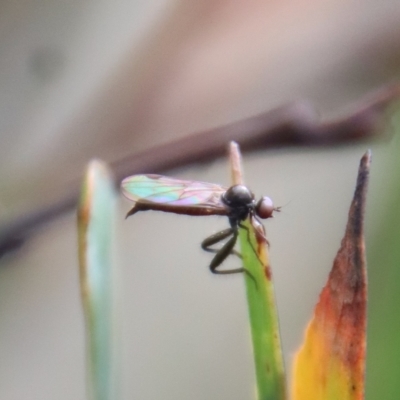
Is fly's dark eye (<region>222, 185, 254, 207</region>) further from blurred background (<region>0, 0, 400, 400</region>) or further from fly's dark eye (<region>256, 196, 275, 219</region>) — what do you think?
blurred background (<region>0, 0, 400, 400</region>)

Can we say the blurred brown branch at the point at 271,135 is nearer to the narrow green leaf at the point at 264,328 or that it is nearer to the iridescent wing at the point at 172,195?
the iridescent wing at the point at 172,195

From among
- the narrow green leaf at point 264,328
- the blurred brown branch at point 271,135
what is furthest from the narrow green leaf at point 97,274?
the blurred brown branch at point 271,135

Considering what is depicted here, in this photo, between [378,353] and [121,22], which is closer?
[378,353]

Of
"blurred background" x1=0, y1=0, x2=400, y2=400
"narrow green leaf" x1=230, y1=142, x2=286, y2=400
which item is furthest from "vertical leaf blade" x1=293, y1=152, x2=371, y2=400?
"blurred background" x1=0, y1=0, x2=400, y2=400

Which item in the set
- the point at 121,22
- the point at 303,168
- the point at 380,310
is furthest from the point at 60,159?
the point at 380,310

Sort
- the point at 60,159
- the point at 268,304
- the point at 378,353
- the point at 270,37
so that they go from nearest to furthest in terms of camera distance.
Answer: the point at 268,304, the point at 378,353, the point at 60,159, the point at 270,37

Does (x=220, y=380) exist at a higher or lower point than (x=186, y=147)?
lower

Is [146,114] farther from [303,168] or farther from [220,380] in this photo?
[220,380]

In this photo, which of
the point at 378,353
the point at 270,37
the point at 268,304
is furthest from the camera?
the point at 270,37
